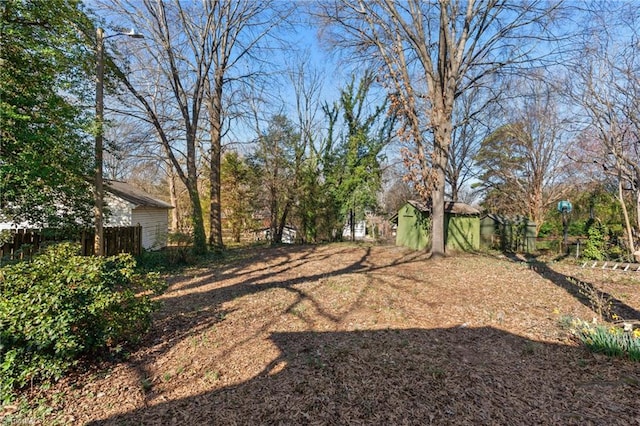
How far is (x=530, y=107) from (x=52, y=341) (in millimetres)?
23803

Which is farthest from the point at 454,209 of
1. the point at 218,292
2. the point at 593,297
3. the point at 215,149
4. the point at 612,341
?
the point at 218,292

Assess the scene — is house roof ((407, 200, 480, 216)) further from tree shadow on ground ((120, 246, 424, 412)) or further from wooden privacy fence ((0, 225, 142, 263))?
wooden privacy fence ((0, 225, 142, 263))

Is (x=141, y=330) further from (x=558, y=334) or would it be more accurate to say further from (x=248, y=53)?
(x=248, y=53)

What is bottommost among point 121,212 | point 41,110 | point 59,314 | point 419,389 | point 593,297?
point 419,389

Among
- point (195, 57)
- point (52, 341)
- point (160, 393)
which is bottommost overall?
point (160, 393)

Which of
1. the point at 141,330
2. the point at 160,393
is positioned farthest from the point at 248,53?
the point at 160,393

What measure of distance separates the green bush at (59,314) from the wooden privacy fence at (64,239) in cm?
251

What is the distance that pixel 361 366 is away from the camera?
3137 millimetres

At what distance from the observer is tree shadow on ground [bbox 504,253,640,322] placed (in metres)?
4.63

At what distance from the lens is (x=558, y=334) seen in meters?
3.97

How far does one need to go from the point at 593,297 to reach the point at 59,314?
6906 mm

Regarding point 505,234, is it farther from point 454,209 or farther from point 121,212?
point 121,212

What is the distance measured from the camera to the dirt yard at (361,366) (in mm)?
2498

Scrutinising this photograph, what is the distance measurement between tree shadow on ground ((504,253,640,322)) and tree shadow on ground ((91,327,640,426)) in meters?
1.55
